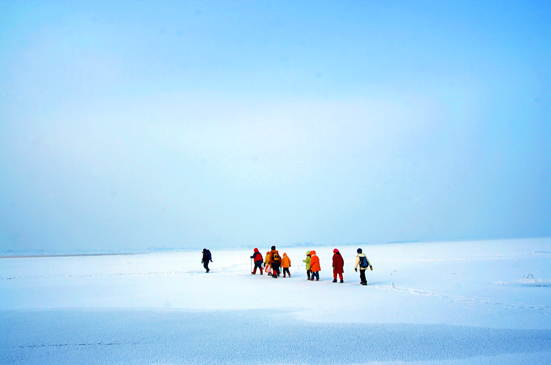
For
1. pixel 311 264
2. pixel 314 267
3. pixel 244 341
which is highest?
pixel 311 264

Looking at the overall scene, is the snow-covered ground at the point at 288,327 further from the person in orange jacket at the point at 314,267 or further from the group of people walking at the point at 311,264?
the person in orange jacket at the point at 314,267

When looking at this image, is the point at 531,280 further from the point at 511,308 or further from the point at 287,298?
the point at 287,298

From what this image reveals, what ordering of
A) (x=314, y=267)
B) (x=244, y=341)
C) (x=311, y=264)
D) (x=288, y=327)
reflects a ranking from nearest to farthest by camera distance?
1. (x=244, y=341)
2. (x=288, y=327)
3. (x=314, y=267)
4. (x=311, y=264)

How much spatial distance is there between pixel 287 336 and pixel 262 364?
1.56 meters

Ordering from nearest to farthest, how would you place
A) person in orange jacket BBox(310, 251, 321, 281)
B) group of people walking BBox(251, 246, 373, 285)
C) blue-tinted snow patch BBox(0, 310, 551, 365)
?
blue-tinted snow patch BBox(0, 310, 551, 365)
group of people walking BBox(251, 246, 373, 285)
person in orange jacket BBox(310, 251, 321, 281)

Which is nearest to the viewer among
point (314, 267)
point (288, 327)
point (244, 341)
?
point (244, 341)

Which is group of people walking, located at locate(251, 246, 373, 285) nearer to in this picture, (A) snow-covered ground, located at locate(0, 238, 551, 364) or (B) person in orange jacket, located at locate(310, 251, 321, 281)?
(B) person in orange jacket, located at locate(310, 251, 321, 281)

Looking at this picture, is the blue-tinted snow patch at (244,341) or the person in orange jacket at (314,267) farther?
the person in orange jacket at (314,267)

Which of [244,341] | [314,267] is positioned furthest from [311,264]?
[244,341]

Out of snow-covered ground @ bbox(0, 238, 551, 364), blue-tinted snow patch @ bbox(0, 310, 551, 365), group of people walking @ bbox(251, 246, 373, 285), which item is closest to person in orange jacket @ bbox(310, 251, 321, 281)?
group of people walking @ bbox(251, 246, 373, 285)

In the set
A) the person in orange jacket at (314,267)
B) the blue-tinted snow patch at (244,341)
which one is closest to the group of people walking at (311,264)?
the person in orange jacket at (314,267)

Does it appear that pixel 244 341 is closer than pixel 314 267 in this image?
Yes

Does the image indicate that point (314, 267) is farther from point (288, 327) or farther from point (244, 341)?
→ point (244, 341)

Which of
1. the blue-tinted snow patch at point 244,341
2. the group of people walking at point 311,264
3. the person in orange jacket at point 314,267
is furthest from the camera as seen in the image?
the person in orange jacket at point 314,267
